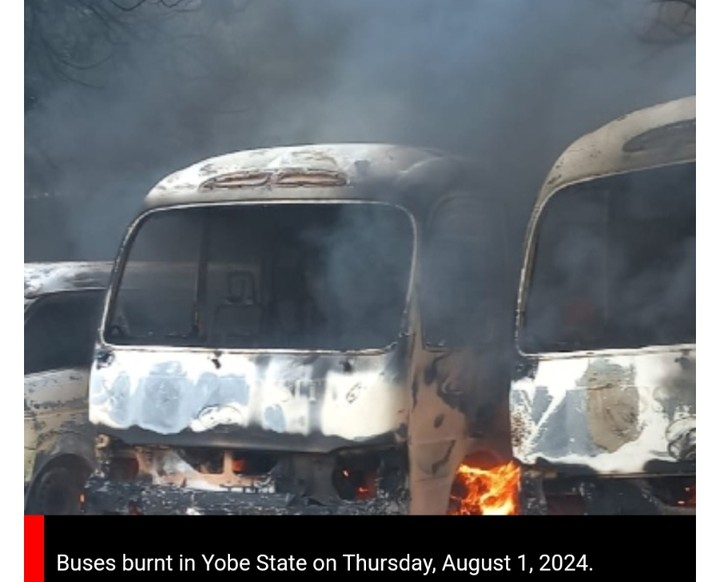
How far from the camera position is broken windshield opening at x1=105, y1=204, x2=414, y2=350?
4.70 metres

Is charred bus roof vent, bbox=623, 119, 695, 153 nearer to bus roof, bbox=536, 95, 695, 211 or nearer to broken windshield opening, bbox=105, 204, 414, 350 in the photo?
bus roof, bbox=536, 95, 695, 211

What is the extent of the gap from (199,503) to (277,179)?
158 cm

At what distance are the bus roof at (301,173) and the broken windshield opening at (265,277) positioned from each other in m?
0.07

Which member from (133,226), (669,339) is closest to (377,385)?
(669,339)

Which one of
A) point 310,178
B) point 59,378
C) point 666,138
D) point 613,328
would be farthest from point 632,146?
point 59,378

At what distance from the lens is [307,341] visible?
4.75 meters

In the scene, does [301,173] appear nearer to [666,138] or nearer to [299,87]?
[299,87]

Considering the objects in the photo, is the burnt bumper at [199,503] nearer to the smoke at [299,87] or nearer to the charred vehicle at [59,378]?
the charred vehicle at [59,378]

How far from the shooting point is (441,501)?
4648mm

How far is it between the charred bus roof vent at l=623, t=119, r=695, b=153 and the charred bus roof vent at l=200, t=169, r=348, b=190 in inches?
52.4

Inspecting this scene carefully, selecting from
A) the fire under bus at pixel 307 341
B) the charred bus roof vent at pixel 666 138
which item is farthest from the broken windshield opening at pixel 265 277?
the charred bus roof vent at pixel 666 138

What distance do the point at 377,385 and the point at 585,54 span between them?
7.57 feet
